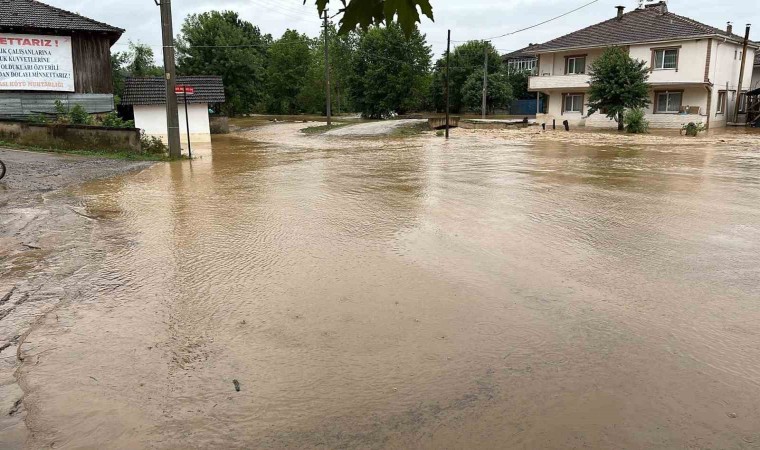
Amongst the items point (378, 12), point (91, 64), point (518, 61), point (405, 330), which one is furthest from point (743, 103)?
point (378, 12)

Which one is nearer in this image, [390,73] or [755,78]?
[755,78]

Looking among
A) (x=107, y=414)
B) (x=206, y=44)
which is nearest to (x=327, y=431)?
(x=107, y=414)

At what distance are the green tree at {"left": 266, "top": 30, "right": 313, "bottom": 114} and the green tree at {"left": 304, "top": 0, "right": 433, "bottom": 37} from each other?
71.8 meters

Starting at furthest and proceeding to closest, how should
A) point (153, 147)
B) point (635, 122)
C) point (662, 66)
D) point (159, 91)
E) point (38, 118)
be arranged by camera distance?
point (662, 66), point (635, 122), point (159, 91), point (38, 118), point (153, 147)

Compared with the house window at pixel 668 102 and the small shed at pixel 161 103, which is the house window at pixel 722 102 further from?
the small shed at pixel 161 103

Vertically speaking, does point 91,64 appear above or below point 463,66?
below

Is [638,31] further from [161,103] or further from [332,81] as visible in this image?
[332,81]

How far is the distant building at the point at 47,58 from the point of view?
80.6 feet

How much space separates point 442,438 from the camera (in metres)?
3.63

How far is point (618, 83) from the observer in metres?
34.9

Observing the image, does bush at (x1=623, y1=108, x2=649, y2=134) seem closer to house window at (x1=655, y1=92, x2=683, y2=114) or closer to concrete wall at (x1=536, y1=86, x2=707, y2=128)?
concrete wall at (x1=536, y1=86, x2=707, y2=128)

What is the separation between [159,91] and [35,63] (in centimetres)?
644

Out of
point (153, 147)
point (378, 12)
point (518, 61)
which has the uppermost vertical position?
point (518, 61)

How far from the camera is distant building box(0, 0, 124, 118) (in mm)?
24578
